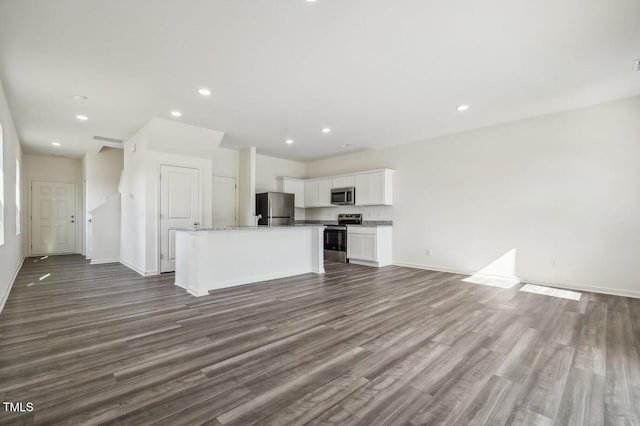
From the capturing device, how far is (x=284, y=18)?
2422mm

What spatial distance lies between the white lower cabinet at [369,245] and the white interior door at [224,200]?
2.94 meters

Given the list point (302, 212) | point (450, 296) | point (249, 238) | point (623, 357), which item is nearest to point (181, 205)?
point (249, 238)

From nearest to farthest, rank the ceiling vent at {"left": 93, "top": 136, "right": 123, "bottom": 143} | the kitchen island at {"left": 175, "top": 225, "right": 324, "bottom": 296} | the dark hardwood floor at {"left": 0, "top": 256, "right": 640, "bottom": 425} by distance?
the dark hardwood floor at {"left": 0, "top": 256, "right": 640, "bottom": 425} < the kitchen island at {"left": 175, "top": 225, "right": 324, "bottom": 296} < the ceiling vent at {"left": 93, "top": 136, "right": 123, "bottom": 143}

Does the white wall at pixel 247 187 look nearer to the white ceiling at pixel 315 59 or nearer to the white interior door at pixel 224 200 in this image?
the white interior door at pixel 224 200

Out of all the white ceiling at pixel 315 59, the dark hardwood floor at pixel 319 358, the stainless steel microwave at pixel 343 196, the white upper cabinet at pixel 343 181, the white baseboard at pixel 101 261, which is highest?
the white ceiling at pixel 315 59

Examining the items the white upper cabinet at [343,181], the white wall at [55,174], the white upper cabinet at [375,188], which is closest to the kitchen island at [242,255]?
the white upper cabinet at [375,188]

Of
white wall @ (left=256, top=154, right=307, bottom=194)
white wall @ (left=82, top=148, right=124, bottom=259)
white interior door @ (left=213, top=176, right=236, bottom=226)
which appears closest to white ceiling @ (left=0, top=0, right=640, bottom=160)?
white interior door @ (left=213, top=176, right=236, bottom=226)

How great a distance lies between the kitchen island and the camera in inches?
161

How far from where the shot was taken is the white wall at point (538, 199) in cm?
409

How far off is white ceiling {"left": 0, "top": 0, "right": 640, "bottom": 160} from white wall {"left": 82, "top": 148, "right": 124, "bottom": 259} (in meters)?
2.64

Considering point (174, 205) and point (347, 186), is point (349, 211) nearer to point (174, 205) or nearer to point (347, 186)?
point (347, 186)

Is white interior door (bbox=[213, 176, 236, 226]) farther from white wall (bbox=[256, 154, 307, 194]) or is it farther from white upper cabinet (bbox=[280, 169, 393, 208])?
white upper cabinet (bbox=[280, 169, 393, 208])

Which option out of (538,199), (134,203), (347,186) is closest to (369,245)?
(347,186)

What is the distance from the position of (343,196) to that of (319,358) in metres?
5.29
